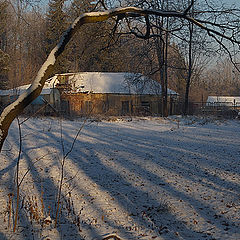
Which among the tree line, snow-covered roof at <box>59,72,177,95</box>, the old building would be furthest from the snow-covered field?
snow-covered roof at <box>59,72,177,95</box>

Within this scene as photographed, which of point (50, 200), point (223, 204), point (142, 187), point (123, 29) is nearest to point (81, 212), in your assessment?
point (50, 200)

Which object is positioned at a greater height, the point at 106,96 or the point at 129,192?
the point at 106,96

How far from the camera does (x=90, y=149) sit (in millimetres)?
8422

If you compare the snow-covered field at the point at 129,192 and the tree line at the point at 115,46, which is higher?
the tree line at the point at 115,46

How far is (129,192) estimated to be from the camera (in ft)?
16.4

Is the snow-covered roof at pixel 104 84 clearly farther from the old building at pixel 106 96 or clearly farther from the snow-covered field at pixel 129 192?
the snow-covered field at pixel 129 192

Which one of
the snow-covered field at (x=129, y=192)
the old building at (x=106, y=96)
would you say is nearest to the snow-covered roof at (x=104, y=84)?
the old building at (x=106, y=96)

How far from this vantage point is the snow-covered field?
139 inches

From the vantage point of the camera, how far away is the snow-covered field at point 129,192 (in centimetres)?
354

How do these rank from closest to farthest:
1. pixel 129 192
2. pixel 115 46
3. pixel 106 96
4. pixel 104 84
Result: pixel 129 192 < pixel 115 46 < pixel 106 96 < pixel 104 84

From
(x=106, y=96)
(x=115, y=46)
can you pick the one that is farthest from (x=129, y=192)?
(x=106, y=96)

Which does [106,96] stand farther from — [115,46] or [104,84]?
[115,46]

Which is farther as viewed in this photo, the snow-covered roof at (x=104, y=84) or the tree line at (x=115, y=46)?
the snow-covered roof at (x=104, y=84)

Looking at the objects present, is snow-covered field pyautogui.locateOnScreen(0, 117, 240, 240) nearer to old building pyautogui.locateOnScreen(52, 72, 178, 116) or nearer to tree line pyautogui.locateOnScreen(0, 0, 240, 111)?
tree line pyautogui.locateOnScreen(0, 0, 240, 111)
